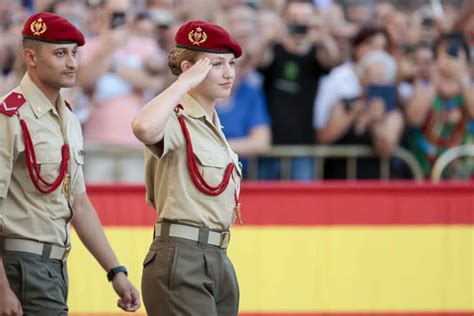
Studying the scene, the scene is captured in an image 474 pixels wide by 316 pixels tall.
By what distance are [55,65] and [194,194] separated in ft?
2.86

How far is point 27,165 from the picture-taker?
520 centimetres

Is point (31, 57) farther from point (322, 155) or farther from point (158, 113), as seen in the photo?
point (322, 155)

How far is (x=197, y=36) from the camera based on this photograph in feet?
17.6

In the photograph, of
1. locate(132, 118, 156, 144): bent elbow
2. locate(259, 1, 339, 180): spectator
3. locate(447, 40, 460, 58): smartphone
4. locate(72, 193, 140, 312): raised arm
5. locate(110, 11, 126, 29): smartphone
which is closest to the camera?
locate(132, 118, 156, 144): bent elbow

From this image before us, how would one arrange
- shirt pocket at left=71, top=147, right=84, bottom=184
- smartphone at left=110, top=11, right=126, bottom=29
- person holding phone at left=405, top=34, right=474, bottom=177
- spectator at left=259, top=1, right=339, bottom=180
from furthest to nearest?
person holding phone at left=405, top=34, right=474, bottom=177, spectator at left=259, top=1, right=339, bottom=180, smartphone at left=110, top=11, right=126, bottom=29, shirt pocket at left=71, top=147, right=84, bottom=184

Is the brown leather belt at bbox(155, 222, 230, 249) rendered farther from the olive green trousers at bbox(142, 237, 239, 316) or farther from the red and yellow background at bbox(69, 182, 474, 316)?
the red and yellow background at bbox(69, 182, 474, 316)

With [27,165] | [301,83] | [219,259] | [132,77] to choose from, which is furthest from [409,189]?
[27,165]

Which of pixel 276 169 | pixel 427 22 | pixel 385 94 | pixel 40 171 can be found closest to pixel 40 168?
pixel 40 171

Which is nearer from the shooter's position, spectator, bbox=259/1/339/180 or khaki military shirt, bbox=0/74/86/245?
khaki military shirt, bbox=0/74/86/245

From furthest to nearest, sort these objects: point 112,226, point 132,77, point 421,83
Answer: point 421,83 → point 132,77 → point 112,226

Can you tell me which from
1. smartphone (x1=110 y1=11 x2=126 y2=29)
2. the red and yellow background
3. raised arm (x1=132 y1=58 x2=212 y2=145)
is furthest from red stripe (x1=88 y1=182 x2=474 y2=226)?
raised arm (x1=132 y1=58 x2=212 y2=145)

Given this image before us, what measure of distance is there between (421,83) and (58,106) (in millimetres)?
5106

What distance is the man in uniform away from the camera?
5152 millimetres

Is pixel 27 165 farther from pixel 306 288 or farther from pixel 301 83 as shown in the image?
pixel 301 83
